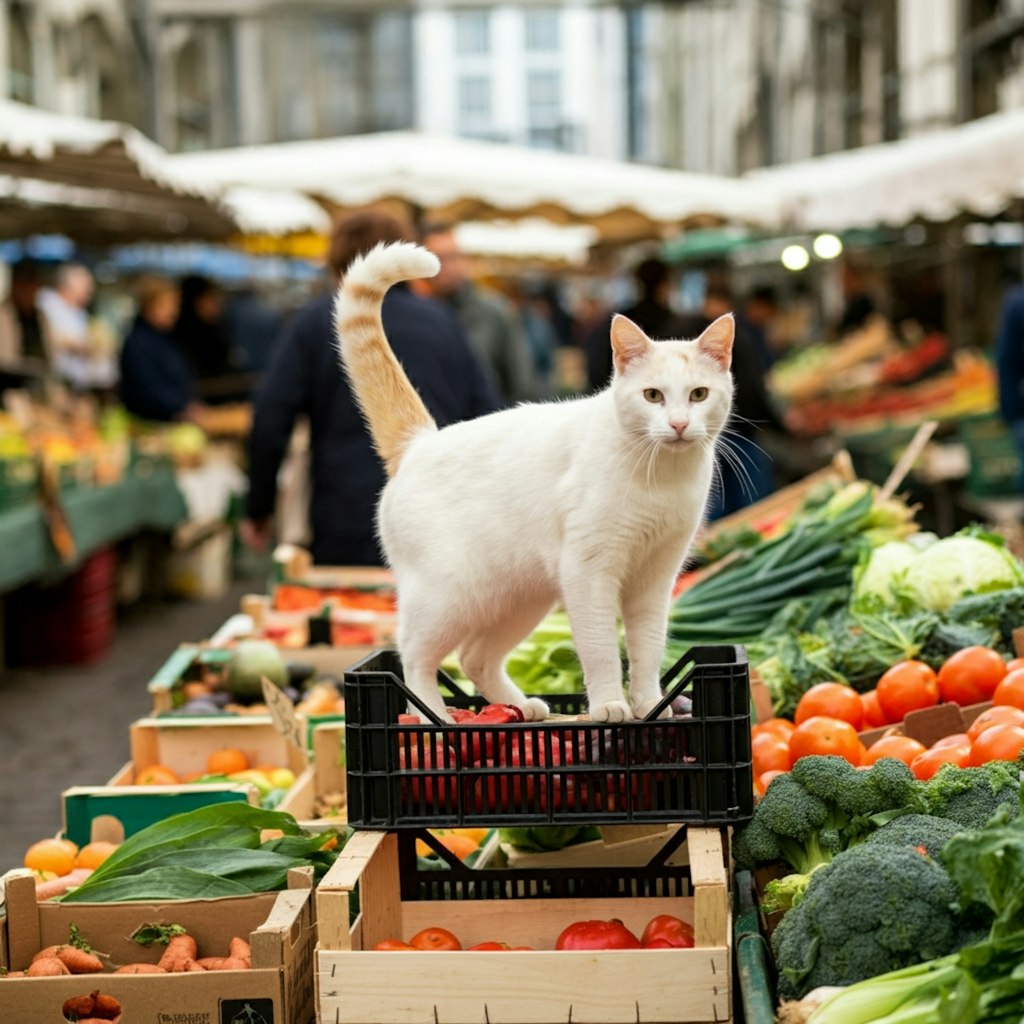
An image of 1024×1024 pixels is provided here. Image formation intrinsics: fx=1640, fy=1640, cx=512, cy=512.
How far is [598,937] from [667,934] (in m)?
0.13

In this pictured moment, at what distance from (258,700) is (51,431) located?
655cm

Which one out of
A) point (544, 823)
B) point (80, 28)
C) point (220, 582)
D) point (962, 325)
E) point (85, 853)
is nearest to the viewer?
point (544, 823)

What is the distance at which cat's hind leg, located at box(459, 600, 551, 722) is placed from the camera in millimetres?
Result: 3426

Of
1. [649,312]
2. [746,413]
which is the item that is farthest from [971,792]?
[746,413]

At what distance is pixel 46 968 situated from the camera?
10.4ft

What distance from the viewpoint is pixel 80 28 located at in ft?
87.7

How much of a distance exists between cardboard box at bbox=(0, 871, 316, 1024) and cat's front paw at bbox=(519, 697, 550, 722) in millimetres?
561

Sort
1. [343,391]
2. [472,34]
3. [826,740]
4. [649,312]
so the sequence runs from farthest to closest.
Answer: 1. [472,34]
2. [649,312]
3. [343,391]
4. [826,740]

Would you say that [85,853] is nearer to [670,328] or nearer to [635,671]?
[635,671]

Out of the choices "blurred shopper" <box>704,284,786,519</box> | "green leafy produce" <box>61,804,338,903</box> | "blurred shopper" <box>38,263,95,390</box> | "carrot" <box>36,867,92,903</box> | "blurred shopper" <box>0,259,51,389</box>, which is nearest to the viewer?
"green leafy produce" <box>61,804,338,903</box>

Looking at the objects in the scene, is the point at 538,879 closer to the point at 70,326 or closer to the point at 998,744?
the point at 998,744

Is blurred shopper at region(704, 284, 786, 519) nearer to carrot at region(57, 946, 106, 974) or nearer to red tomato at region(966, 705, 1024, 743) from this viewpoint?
red tomato at region(966, 705, 1024, 743)

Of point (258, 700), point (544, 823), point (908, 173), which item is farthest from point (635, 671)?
point (908, 173)

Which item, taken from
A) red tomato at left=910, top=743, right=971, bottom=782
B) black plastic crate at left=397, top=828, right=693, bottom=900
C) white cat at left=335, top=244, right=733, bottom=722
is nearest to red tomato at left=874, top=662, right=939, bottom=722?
red tomato at left=910, top=743, right=971, bottom=782
